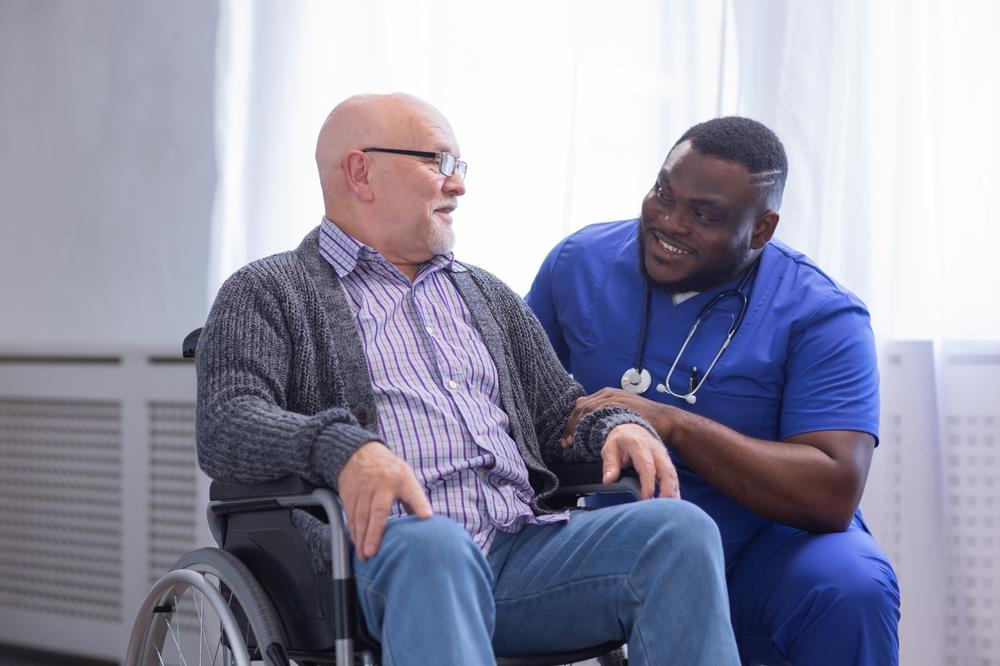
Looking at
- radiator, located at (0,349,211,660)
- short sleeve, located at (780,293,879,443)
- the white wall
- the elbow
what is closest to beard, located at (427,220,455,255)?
short sleeve, located at (780,293,879,443)

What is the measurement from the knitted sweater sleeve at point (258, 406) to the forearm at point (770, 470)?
0.61 metres

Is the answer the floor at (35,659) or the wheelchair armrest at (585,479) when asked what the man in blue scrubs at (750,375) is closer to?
the wheelchair armrest at (585,479)

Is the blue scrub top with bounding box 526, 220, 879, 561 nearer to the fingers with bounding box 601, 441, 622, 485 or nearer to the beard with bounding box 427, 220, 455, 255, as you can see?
the fingers with bounding box 601, 441, 622, 485

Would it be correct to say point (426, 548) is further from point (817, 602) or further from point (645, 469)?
point (817, 602)

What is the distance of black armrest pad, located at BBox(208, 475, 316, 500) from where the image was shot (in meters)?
1.42

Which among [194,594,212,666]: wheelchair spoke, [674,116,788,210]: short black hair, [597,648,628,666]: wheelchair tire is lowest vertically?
[194,594,212,666]: wheelchair spoke

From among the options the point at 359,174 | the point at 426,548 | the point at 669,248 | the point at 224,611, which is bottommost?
the point at 224,611

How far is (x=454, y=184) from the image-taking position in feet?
6.22

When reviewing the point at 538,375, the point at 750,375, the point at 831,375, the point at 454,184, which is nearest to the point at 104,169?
the point at 454,184

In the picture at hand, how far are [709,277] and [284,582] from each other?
3.08ft

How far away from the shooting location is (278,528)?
1580mm

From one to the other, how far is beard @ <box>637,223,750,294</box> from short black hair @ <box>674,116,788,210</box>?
12cm

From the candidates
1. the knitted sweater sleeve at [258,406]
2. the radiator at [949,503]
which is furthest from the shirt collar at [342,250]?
the radiator at [949,503]

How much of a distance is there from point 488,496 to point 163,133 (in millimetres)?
2079
